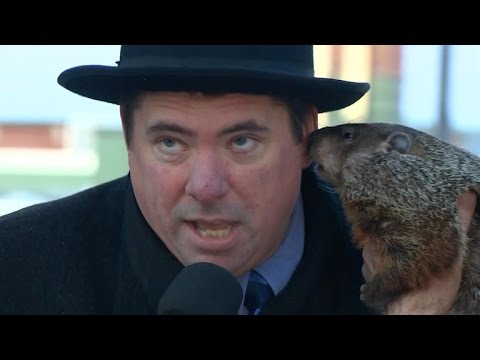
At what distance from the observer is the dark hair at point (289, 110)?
9.76 ft

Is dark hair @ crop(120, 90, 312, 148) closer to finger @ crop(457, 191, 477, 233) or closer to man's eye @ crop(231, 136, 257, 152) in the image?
man's eye @ crop(231, 136, 257, 152)

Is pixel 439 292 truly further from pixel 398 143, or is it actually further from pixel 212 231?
pixel 212 231

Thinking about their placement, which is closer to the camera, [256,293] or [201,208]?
[201,208]

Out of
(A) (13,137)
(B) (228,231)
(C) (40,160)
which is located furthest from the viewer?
(A) (13,137)

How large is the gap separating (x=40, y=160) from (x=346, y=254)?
14.7m

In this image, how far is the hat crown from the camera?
2.85 m

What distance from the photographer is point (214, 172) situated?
2.71 metres

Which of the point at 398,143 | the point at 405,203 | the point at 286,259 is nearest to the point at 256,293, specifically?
the point at 286,259

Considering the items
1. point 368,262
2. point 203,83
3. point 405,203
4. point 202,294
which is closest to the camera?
point 202,294

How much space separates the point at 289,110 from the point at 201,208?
50cm

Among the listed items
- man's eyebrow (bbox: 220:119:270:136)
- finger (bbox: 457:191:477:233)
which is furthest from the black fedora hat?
finger (bbox: 457:191:477:233)

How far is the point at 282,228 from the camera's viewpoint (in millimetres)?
3039
